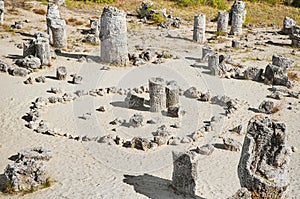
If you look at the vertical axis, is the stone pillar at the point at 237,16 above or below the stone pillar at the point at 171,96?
above

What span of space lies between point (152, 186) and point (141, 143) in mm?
2535

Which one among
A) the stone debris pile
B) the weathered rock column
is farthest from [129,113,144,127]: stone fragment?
the weathered rock column

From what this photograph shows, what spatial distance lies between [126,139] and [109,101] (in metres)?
3.79

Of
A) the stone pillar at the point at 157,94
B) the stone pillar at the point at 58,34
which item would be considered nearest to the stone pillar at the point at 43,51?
the stone pillar at the point at 58,34

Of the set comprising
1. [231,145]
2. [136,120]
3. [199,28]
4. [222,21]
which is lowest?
[231,145]

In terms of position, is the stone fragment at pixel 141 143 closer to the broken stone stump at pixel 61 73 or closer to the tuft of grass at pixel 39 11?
the broken stone stump at pixel 61 73

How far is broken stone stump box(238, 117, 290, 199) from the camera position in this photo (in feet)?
35.5

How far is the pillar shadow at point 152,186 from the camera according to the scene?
38.7ft

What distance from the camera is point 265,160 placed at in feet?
36.6

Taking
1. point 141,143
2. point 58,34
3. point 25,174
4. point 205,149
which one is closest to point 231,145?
point 205,149

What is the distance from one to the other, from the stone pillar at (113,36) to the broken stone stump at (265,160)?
525 inches

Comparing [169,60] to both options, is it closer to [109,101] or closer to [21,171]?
[109,101]

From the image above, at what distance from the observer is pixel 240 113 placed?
1805 centimetres

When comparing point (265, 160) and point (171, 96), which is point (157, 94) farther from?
point (265, 160)
